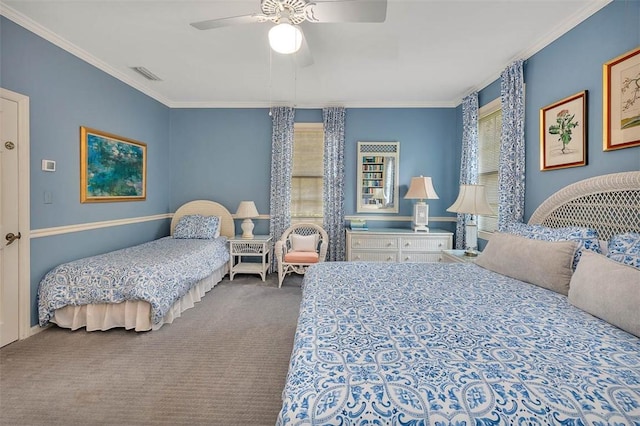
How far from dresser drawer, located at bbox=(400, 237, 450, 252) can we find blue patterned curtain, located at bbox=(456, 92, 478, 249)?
1.06 ft

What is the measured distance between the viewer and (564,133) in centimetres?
246

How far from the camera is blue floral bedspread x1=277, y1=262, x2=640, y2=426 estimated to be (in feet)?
2.77

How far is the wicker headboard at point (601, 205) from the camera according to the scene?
1.88 m

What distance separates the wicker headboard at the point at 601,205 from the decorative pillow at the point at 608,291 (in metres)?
0.54

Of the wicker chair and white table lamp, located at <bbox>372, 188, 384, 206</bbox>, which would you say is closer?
the wicker chair

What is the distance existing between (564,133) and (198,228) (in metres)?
4.48

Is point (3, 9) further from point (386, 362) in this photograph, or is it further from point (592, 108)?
point (592, 108)

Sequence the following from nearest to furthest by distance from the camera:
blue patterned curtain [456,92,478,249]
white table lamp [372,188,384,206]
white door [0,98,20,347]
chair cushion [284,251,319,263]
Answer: white door [0,98,20,347] < blue patterned curtain [456,92,478,249] < chair cushion [284,251,319,263] < white table lamp [372,188,384,206]

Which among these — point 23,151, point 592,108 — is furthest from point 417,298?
point 23,151

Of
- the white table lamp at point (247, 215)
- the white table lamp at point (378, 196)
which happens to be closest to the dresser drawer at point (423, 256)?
the white table lamp at point (378, 196)

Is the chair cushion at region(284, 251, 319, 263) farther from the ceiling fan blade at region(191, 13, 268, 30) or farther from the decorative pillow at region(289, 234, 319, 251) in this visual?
the ceiling fan blade at region(191, 13, 268, 30)

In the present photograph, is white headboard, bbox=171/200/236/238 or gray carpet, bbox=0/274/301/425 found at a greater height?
white headboard, bbox=171/200/236/238

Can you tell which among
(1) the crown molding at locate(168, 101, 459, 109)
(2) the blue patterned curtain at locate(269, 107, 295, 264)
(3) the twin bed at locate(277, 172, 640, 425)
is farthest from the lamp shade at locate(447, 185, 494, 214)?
(2) the blue patterned curtain at locate(269, 107, 295, 264)

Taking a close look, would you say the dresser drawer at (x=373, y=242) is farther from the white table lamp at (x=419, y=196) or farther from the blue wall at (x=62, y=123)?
the blue wall at (x=62, y=123)
